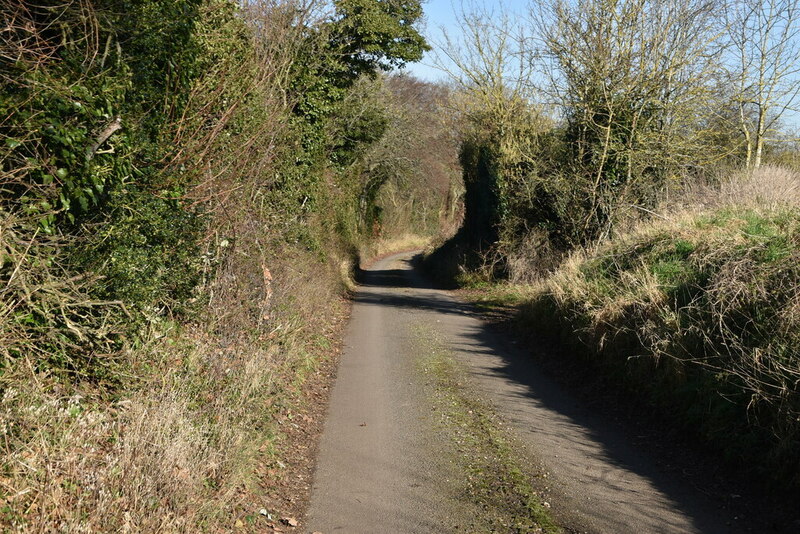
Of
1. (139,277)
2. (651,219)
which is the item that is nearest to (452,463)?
(139,277)

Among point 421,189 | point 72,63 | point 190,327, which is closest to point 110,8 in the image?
point 72,63

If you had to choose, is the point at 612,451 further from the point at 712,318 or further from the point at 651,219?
the point at 651,219

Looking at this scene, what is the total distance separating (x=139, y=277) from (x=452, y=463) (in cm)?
386

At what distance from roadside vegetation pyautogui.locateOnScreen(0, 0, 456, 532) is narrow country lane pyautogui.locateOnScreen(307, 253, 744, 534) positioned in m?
0.79

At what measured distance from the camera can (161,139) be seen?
8.16m

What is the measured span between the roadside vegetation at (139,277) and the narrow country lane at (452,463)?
792 mm

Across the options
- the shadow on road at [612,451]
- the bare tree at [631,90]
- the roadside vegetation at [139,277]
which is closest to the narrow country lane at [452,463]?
the shadow on road at [612,451]

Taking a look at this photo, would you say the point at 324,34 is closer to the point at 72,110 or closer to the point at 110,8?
the point at 110,8

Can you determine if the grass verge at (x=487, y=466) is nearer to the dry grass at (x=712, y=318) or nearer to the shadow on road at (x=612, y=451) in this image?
the shadow on road at (x=612, y=451)

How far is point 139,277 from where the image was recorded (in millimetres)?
7074

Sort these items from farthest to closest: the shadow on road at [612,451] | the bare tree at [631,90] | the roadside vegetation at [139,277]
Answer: the bare tree at [631,90], the shadow on road at [612,451], the roadside vegetation at [139,277]

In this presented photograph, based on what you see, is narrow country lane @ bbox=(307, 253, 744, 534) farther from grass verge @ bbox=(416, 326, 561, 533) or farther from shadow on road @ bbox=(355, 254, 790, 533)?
Answer: grass verge @ bbox=(416, 326, 561, 533)

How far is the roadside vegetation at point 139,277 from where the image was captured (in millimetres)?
5066

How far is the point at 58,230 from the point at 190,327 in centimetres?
274
